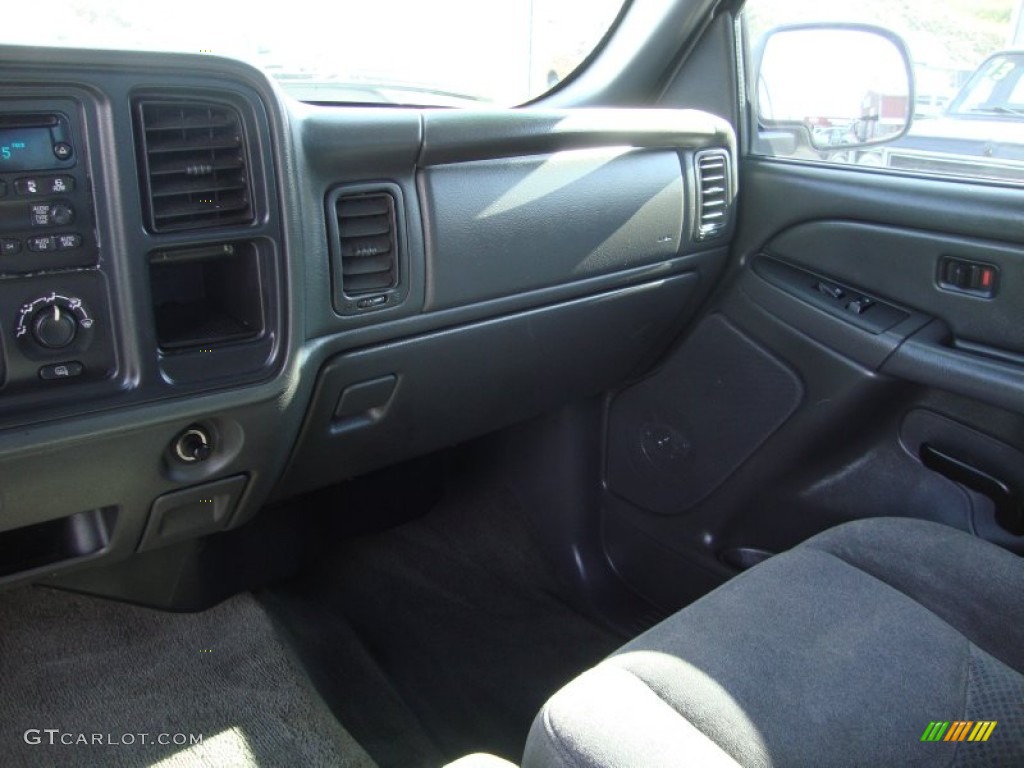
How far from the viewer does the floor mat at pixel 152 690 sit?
1587 mm

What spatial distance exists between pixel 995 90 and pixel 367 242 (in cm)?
120

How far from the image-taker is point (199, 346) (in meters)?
1.20

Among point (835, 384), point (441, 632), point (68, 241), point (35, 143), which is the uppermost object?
point (35, 143)

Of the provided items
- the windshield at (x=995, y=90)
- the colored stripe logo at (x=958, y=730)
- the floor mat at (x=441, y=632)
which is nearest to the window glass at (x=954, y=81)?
the windshield at (x=995, y=90)

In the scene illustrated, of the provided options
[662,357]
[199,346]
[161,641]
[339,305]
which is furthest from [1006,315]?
[161,641]

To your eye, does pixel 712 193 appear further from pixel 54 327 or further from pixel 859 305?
pixel 54 327

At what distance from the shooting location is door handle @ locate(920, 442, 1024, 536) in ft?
5.16

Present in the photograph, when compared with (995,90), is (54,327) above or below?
below

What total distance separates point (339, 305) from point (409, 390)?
0.26 meters

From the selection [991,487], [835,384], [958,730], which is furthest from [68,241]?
[991,487]

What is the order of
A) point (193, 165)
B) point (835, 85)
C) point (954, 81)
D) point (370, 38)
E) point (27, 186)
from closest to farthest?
1. point (27, 186)
2. point (193, 165)
3. point (370, 38)
4. point (954, 81)
5. point (835, 85)

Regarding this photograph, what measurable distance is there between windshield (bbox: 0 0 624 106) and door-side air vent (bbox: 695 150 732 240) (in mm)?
391

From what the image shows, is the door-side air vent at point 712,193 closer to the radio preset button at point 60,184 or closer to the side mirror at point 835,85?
the side mirror at point 835,85

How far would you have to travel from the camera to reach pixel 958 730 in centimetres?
106
